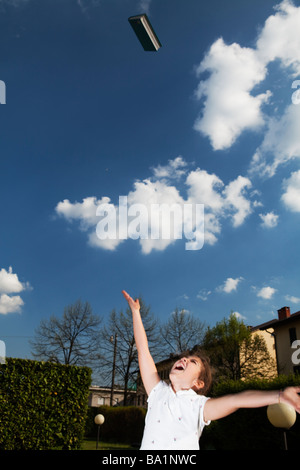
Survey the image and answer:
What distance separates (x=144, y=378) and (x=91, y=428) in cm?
2957

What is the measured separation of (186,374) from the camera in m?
2.64

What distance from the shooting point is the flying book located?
18.2ft

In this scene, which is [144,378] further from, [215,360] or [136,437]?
[215,360]

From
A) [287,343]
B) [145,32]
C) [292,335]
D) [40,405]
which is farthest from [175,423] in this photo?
[287,343]

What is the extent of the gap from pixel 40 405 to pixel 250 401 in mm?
11861

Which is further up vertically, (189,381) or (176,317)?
(176,317)

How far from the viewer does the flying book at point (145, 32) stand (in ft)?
18.2

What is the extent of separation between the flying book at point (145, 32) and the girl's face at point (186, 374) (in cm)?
508

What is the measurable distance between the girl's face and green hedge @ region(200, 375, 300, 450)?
369 inches

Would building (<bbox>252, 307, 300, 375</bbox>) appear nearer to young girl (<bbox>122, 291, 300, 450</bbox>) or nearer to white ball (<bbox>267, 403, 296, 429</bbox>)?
white ball (<bbox>267, 403, 296, 429</bbox>)

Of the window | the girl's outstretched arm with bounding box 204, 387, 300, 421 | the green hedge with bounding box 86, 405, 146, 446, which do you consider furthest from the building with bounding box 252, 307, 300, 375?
the girl's outstretched arm with bounding box 204, 387, 300, 421

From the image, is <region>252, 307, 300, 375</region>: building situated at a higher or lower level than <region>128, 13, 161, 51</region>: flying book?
lower

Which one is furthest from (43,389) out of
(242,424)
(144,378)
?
(144,378)
